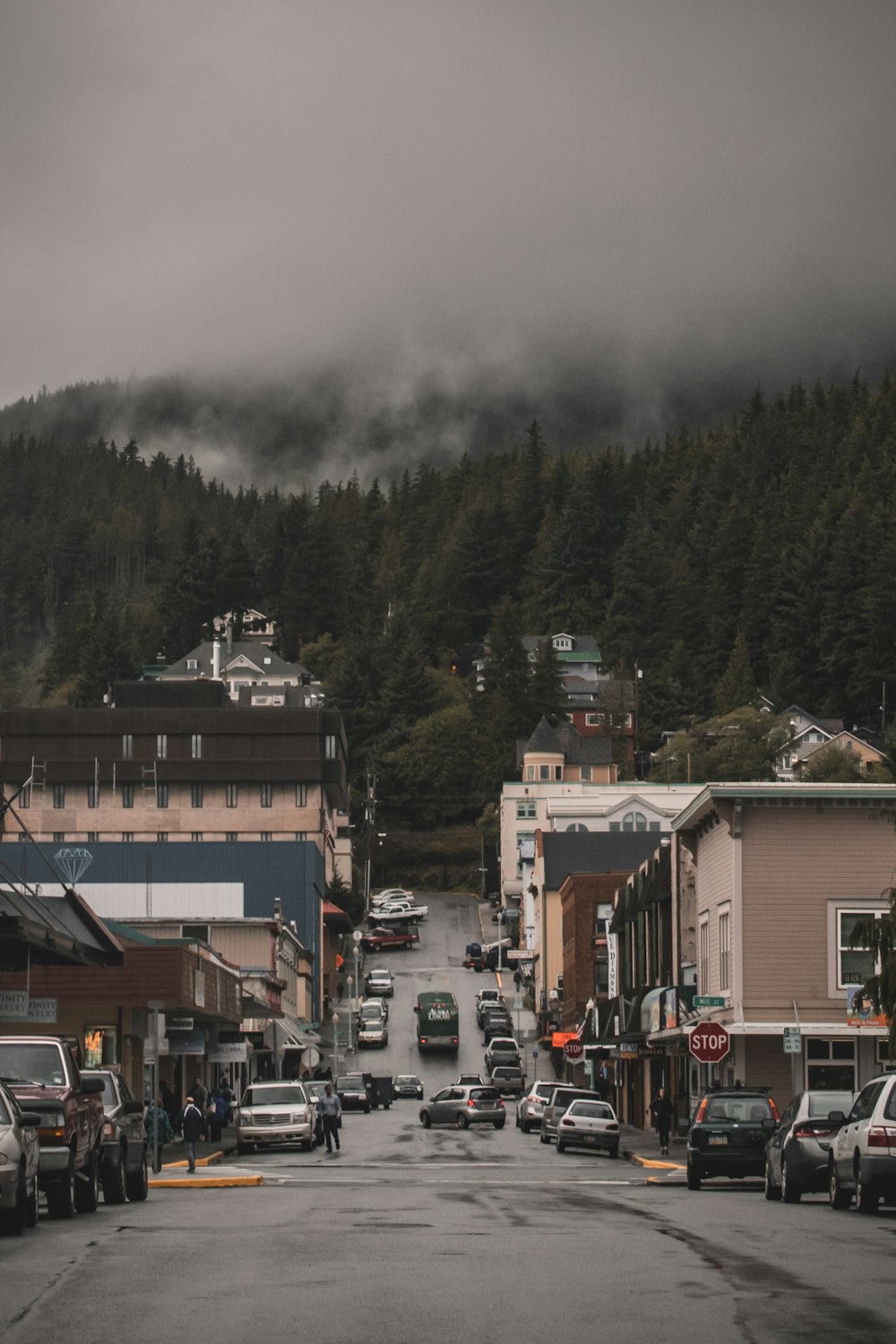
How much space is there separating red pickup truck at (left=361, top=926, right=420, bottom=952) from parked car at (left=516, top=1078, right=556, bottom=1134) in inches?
2654

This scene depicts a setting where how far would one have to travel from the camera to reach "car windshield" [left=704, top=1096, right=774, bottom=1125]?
29.7 m

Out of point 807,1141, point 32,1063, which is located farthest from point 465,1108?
point 32,1063

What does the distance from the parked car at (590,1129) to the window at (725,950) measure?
4.02 m

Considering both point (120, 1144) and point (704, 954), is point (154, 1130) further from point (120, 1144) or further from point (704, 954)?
point (704, 954)

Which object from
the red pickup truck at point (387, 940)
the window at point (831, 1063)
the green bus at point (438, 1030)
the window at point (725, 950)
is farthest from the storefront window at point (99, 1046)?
the red pickup truck at point (387, 940)

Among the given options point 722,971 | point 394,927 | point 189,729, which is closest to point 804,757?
point 394,927

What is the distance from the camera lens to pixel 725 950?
4503cm

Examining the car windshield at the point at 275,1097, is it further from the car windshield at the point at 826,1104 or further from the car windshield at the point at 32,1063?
the car windshield at the point at 32,1063

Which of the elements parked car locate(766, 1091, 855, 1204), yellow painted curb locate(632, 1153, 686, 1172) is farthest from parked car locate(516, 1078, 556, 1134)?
parked car locate(766, 1091, 855, 1204)

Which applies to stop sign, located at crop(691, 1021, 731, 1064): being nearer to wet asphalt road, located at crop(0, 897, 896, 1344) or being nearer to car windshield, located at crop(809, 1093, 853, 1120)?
wet asphalt road, located at crop(0, 897, 896, 1344)

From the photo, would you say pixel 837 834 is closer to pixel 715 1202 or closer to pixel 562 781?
pixel 715 1202

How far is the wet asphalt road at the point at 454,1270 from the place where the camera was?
11148 millimetres

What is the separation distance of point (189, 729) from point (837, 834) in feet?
300

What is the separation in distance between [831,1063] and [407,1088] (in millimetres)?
43955
